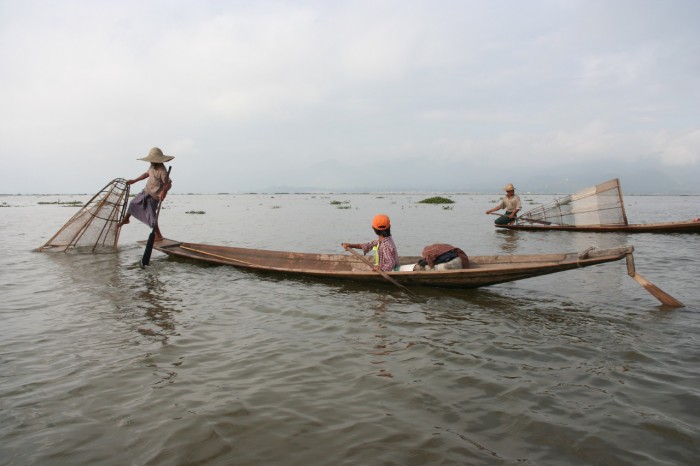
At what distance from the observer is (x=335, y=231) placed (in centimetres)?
1886

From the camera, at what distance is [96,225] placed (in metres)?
11.5

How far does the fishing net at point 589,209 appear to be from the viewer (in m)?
15.2

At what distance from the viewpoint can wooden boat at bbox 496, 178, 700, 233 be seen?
14758 millimetres

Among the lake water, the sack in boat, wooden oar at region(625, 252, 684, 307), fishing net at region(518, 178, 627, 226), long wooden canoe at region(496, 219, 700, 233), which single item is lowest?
the lake water

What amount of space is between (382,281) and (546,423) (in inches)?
187

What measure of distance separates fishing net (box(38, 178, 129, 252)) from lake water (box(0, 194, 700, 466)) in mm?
3640

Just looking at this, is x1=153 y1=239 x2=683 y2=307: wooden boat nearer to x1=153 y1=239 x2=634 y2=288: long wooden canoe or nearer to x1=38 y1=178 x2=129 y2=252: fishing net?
x1=153 y1=239 x2=634 y2=288: long wooden canoe

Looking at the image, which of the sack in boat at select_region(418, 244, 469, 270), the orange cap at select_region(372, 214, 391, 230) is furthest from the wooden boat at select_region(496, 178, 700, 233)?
the orange cap at select_region(372, 214, 391, 230)

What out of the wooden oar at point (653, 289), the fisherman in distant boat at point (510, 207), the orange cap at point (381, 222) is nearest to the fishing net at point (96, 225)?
the orange cap at point (381, 222)

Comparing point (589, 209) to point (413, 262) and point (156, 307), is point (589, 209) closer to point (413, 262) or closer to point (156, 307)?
point (413, 262)

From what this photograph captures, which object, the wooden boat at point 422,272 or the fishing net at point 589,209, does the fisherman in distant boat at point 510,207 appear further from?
the wooden boat at point 422,272

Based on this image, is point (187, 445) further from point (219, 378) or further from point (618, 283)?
point (618, 283)

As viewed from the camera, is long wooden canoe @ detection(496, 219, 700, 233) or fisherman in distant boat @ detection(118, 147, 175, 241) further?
long wooden canoe @ detection(496, 219, 700, 233)

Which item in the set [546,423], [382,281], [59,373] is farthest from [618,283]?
[59,373]
